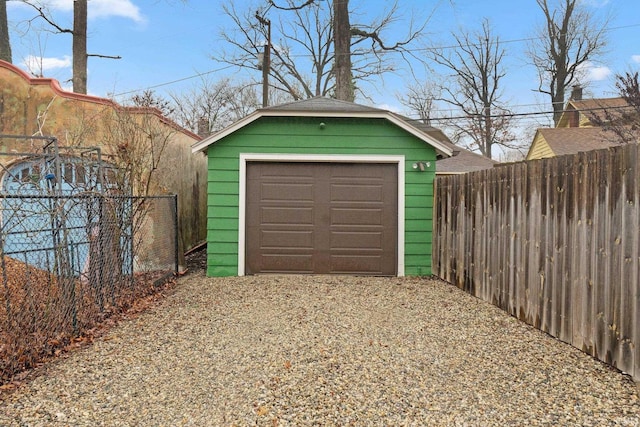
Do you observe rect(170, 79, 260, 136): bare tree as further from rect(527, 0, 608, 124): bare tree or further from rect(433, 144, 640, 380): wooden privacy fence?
rect(433, 144, 640, 380): wooden privacy fence

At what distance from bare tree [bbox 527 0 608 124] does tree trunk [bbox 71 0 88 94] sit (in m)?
20.5

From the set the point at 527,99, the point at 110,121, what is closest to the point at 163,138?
the point at 110,121

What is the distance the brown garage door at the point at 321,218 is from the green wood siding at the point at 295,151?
0.23 metres

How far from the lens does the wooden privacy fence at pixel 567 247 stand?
9.39 feet

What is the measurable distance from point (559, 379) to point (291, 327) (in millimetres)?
2312

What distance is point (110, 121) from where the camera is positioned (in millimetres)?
6883

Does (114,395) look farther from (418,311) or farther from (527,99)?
(527,99)

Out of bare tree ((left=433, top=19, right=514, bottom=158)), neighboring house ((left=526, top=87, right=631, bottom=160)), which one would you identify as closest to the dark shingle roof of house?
neighboring house ((left=526, top=87, right=631, bottom=160))

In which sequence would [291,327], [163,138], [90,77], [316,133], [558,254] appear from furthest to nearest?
[90,77] < [163,138] < [316,133] < [291,327] < [558,254]

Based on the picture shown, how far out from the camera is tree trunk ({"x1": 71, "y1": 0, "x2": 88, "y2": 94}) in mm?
10633

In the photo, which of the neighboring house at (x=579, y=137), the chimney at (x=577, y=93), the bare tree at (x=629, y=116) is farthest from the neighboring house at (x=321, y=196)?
the chimney at (x=577, y=93)

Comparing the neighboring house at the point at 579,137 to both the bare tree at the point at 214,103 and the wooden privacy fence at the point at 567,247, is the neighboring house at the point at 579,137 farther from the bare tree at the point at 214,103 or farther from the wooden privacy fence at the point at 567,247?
the bare tree at the point at 214,103

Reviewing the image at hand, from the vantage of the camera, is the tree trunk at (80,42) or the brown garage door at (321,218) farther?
the tree trunk at (80,42)

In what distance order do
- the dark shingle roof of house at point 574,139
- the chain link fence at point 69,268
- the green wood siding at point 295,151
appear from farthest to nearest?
the dark shingle roof of house at point 574,139 → the green wood siding at point 295,151 → the chain link fence at point 69,268
